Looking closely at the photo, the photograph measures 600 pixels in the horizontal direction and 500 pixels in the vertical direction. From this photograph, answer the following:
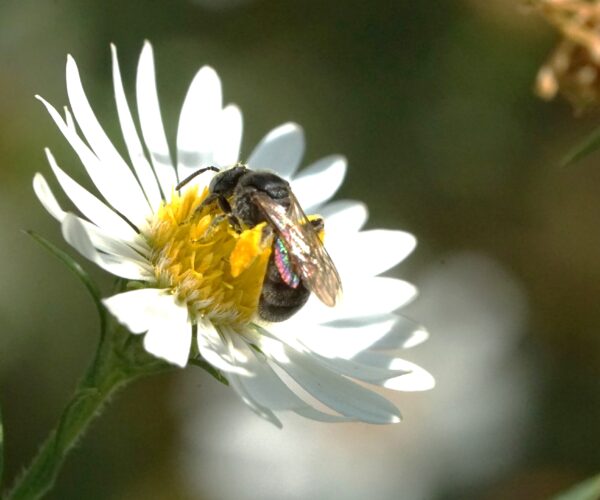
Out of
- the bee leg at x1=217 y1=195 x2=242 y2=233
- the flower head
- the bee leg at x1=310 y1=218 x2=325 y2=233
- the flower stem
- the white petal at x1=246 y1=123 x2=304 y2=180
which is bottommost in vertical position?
A: the flower stem

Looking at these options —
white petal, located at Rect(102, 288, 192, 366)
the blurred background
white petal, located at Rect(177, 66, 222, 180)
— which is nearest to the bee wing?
white petal, located at Rect(102, 288, 192, 366)

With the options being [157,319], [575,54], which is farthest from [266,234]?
[575,54]

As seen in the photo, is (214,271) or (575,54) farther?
(214,271)

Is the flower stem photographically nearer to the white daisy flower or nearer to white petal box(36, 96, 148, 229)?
the white daisy flower

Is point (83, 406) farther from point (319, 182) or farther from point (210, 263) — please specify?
point (319, 182)

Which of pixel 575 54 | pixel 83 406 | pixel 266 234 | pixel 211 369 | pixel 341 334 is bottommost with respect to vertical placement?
pixel 83 406

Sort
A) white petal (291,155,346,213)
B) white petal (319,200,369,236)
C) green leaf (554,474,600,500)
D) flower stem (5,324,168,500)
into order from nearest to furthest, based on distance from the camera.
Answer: green leaf (554,474,600,500) < flower stem (5,324,168,500) < white petal (319,200,369,236) < white petal (291,155,346,213)
